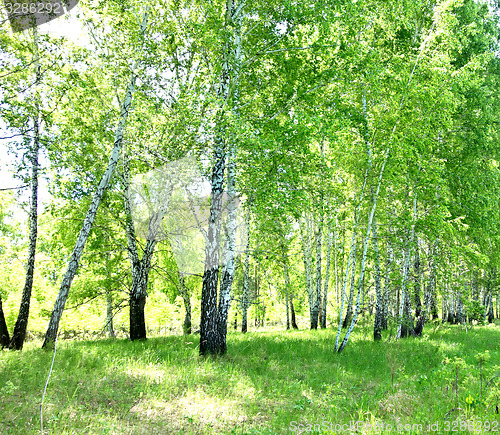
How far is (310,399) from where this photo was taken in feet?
17.3

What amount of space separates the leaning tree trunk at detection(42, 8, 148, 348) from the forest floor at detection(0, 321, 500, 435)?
671 millimetres

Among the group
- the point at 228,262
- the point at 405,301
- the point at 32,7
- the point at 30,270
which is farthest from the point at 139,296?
the point at 405,301

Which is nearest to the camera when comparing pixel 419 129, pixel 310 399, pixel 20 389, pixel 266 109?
pixel 20 389

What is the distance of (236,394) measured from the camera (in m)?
5.60

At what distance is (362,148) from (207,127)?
17.6 feet

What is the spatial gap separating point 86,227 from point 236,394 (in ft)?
17.5

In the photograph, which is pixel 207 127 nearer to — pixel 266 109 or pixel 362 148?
pixel 266 109

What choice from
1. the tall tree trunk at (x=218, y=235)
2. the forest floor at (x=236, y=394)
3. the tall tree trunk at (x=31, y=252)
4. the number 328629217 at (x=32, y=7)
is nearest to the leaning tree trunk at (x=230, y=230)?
the tall tree trunk at (x=218, y=235)

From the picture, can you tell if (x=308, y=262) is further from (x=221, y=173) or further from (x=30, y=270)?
(x=30, y=270)

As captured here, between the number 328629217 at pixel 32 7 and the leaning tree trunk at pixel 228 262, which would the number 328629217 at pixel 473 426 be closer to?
the leaning tree trunk at pixel 228 262

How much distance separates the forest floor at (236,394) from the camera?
13.0 feet

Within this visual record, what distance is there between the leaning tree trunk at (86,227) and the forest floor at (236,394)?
671mm

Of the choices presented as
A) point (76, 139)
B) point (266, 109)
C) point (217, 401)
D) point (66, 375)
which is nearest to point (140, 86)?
point (76, 139)

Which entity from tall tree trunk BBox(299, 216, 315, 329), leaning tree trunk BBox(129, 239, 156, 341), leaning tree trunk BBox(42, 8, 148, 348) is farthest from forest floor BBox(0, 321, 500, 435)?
tall tree trunk BBox(299, 216, 315, 329)
